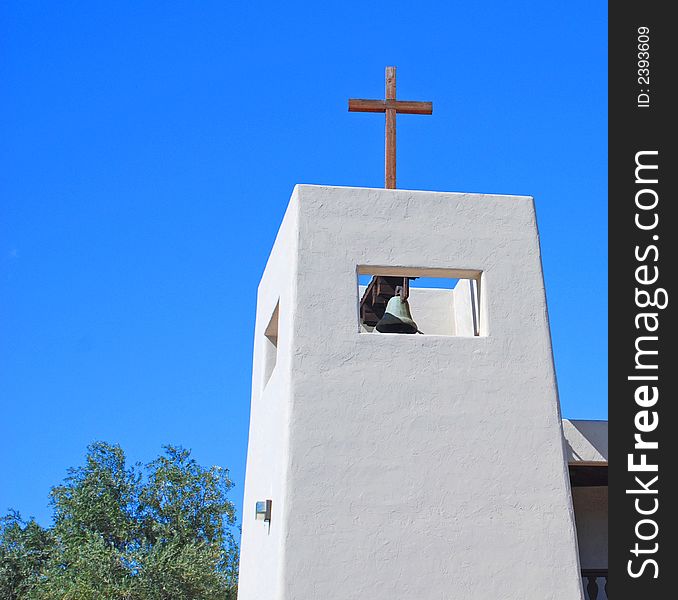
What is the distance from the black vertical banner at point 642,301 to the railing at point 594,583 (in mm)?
2853

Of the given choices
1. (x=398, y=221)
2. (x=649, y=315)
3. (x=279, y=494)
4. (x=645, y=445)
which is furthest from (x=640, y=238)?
(x=279, y=494)

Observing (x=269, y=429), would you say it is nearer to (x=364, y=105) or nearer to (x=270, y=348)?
(x=270, y=348)

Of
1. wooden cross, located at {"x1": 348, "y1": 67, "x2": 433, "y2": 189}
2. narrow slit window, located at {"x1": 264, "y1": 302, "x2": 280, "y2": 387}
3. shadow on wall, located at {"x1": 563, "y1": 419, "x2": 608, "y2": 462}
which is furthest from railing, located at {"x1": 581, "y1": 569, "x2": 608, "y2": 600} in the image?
wooden cross, located at {"x1": 348, "y1": 67, "x2": 433, "y2": 189}

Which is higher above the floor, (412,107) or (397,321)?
(412,107)

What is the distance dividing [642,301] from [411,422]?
7.10 feet

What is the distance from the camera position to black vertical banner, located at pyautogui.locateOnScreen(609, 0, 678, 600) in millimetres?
7320

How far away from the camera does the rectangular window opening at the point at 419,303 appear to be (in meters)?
8.82

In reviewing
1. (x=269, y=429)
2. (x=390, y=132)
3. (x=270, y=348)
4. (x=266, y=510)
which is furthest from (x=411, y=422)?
(x=390, y=132)

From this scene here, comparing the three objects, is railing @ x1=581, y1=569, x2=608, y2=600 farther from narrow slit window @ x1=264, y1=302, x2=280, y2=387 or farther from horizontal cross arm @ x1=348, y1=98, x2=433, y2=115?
horizontal cross arm @ x1=348, y1=98, x2=433, y2=115

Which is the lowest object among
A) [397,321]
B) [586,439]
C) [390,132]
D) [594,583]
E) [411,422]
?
[594,583]

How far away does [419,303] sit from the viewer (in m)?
12.1

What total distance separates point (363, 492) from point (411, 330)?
189 cm

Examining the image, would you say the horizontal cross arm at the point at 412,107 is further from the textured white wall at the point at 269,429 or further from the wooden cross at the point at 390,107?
the textured white wall at the point at 269,429

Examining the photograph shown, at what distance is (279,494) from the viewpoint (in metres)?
8.08
